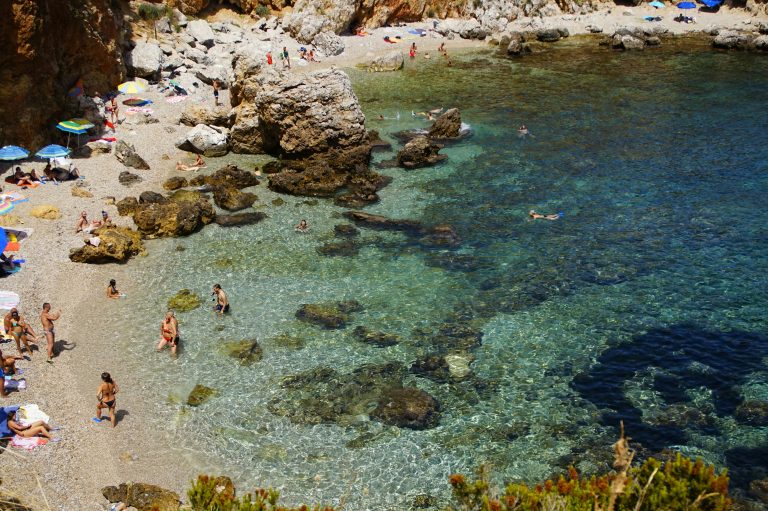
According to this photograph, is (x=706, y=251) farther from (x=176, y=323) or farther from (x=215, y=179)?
(x=215, y=179)

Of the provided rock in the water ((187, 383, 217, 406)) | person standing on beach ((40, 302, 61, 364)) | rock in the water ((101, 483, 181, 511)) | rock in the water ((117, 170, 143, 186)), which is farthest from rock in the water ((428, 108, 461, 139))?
Result: rock in the water ((101, 483, 181, 511))

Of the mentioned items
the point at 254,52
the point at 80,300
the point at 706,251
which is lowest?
the point at 80,300

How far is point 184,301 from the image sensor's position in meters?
26.7

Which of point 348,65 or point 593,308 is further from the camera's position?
point 348,65

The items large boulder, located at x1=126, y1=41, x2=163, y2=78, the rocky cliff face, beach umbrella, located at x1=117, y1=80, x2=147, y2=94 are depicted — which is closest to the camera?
the rocky cliff face

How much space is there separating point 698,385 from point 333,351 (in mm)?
12653

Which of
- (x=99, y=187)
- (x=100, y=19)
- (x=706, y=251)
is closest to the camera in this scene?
(x=706, y=251)

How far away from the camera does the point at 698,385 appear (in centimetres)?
2192

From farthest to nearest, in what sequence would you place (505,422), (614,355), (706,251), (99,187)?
1. (99,187)
2. (706,251)
3. (614,355)
4. (505,422)

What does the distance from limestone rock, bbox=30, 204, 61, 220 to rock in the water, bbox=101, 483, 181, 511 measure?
60.1ft

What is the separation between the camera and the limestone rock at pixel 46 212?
31.6m

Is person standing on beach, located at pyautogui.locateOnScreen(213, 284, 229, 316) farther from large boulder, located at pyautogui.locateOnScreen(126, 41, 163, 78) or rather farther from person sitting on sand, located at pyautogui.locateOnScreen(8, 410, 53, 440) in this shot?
large boulder, located at pyautogui.locateOnScreen(126, 41, 163, 78)

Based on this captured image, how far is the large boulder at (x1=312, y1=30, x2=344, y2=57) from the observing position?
62.8m

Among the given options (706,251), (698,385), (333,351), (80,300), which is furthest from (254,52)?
(698,385)
